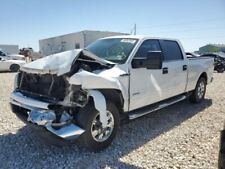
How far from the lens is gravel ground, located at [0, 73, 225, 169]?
345cm

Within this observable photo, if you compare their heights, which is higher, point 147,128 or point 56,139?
point 56,139

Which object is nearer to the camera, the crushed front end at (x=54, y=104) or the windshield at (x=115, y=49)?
the crushed front end at (x=54, y=104)

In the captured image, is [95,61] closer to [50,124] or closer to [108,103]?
[108,103]

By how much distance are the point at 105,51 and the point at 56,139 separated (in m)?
2.12

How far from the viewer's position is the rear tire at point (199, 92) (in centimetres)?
691

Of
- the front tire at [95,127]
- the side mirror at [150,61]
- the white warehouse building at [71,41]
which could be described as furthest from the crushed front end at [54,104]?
the white warehouse building at [71,41]

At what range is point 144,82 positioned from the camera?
4.50 metres

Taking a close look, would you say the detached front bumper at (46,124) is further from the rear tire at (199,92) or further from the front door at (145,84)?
the rear tire at (199,92)

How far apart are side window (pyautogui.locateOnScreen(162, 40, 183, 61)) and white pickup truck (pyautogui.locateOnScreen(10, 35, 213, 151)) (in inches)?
10.8

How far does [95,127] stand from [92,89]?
0.61 m

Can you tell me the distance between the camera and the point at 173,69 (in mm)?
5453

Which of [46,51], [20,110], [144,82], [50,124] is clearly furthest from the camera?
[46,51]

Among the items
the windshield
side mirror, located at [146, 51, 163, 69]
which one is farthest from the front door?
side mirror, located at [146, 51, 163, 69]

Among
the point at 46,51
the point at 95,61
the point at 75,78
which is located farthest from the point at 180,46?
the point at 46,51
